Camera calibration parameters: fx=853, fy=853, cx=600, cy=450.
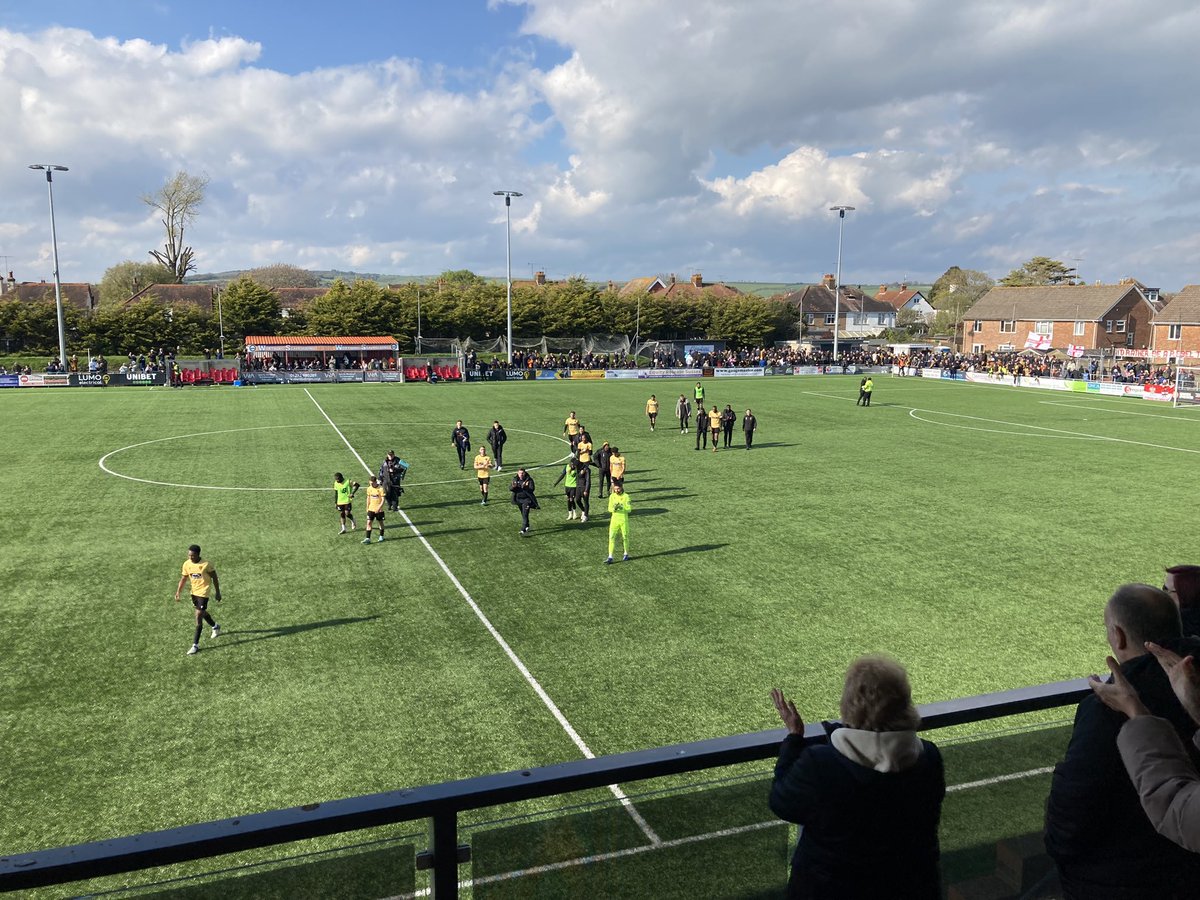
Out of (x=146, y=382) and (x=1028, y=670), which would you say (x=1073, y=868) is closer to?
(x=1028, y=670)

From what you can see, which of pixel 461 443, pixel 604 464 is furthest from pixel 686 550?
pixel 461 443

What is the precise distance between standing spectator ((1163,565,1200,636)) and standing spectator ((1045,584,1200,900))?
122 cm

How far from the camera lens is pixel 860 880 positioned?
2.87 meters

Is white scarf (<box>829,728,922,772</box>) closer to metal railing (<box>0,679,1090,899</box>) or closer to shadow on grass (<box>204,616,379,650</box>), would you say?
metal railing (<box>0,679,1090,899</box>)

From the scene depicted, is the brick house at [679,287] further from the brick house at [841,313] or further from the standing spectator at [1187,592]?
the standing spectator at [1187,592]

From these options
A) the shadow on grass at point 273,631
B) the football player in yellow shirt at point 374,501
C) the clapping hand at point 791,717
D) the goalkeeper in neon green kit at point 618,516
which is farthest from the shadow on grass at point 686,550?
the clapping hand at point 791,717

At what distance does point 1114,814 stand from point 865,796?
0.78m

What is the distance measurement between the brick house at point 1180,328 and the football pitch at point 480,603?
5148 centimetres

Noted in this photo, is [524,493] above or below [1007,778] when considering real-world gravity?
below

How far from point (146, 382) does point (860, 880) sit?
6151cm

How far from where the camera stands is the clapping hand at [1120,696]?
2.58 metres

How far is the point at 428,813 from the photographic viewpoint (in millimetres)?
2531

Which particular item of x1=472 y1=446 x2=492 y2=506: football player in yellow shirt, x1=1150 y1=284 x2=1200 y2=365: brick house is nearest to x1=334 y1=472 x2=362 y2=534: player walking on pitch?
x1=472 y1=446 x2=492 y2=506: football player in yellow shirt

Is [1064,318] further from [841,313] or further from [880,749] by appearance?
[880,749]
